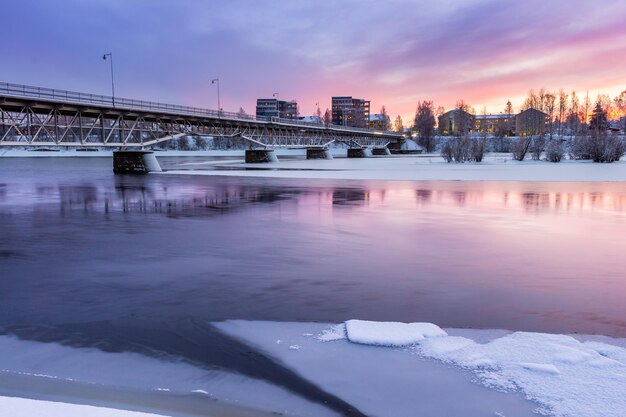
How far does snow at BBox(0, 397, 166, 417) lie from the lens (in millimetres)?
3980

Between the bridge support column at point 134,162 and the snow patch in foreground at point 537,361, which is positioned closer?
the snow patch in foreground at point 537,361

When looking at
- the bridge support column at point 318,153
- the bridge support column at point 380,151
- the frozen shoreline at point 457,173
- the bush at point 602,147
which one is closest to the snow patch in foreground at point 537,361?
the frozen shoreline at point 457,173

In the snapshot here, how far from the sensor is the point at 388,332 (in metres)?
5.90

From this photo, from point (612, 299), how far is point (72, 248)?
11.4m

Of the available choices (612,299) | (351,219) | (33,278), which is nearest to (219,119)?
(351,219)

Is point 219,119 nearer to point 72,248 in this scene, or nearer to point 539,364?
point 72,248

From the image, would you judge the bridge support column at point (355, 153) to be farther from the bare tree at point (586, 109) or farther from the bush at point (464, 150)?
the bare tree at point (586, 109)

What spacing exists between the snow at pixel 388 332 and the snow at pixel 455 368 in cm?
1

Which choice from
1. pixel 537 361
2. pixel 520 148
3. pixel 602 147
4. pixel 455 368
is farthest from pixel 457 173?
pixel 455 368

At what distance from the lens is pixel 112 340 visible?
580cm

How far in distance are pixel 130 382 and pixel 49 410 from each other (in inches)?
32.5

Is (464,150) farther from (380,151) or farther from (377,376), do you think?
(380,151)

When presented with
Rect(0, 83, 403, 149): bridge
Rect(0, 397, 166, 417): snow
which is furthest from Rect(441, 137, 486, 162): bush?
Rect(0, 397, 166, 417): snow

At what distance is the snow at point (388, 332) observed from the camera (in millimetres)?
5676
